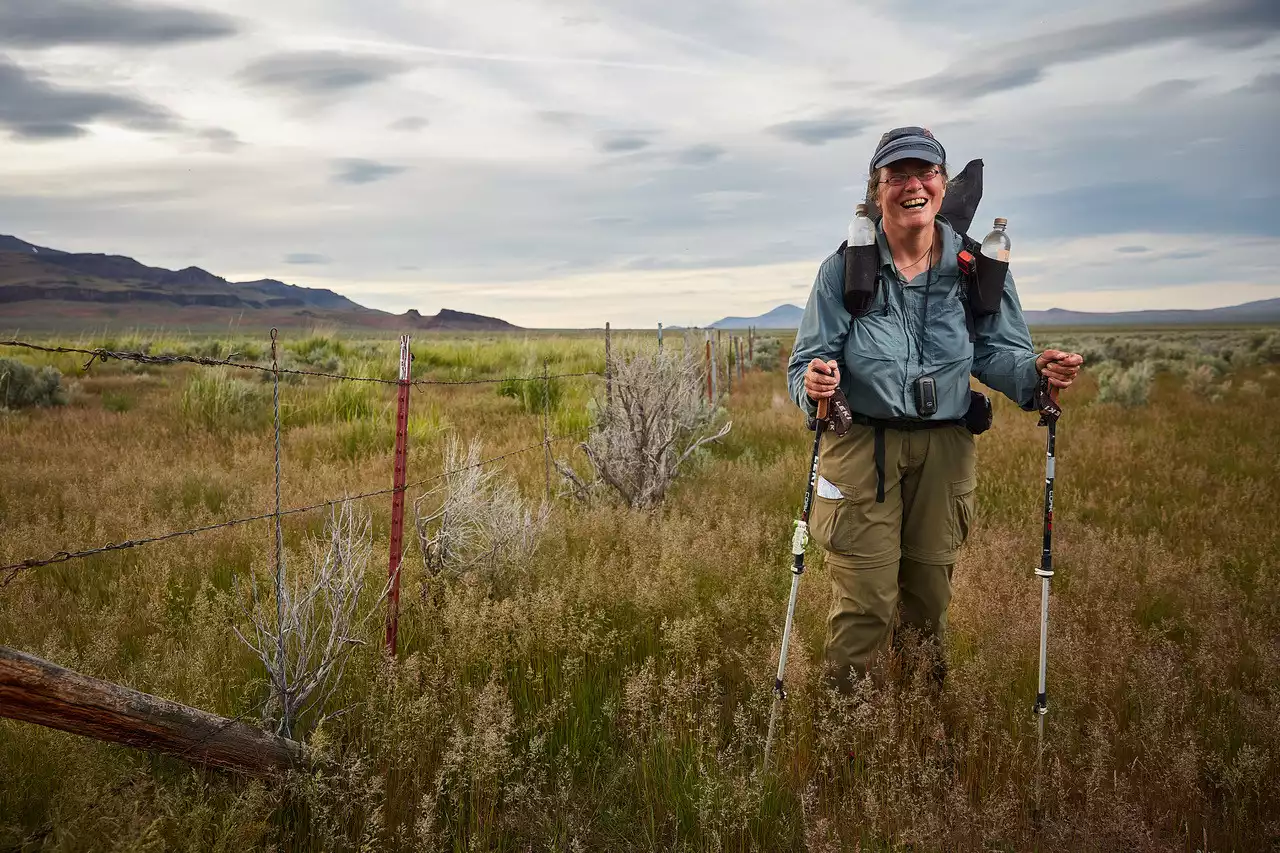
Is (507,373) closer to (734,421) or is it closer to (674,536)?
(734,421)

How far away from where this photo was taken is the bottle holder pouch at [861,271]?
3033 mm

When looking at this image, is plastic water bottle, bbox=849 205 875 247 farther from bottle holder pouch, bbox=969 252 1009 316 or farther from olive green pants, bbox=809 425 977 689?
olive green pants, bbox=809 425 977 689

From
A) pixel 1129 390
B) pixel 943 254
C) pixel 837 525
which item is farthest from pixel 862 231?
pixel 1129 390

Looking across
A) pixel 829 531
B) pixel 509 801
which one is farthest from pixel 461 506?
pixel 829 531

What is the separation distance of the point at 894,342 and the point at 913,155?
73 centimetres

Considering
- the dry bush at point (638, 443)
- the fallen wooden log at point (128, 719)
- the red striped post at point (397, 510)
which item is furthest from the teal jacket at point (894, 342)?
the dry bush at point (638, 443)

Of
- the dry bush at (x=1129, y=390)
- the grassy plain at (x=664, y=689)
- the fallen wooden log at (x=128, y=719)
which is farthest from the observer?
the dry bush at (x=1129, y=390)

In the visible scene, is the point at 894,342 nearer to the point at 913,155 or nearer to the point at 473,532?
the point at 913,155

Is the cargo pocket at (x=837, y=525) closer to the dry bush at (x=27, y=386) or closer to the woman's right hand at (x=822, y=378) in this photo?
the woman's right hand at (x=822, y=378)

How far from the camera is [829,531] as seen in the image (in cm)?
326

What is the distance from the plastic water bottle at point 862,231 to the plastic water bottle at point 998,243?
0.50 m

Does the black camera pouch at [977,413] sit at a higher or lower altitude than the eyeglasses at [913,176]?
lower

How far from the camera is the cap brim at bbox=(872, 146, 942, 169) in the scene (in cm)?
299

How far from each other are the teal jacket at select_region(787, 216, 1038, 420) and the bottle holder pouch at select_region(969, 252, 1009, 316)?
3.2 inches
